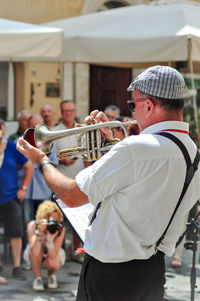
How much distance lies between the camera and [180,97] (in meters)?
2.54

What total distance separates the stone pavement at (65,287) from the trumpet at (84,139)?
112 inches

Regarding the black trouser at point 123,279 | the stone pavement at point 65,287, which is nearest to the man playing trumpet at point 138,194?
the black trouser at point 123,279

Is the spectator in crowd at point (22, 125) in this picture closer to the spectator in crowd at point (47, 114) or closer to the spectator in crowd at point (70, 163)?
the spectator in crowd at point (47, 114)

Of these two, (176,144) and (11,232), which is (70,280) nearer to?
(11,232)

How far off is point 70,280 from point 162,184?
3809 millimetres

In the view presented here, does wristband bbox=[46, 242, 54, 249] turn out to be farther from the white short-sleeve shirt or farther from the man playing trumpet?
the white short-sleeve shirt

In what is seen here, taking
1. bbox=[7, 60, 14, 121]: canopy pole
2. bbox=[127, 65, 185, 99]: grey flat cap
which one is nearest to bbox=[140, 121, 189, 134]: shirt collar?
bbox=[127, 65, 185, 99]: grey flat cap

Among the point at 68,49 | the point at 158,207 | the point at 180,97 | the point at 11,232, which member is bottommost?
the point at 11,232

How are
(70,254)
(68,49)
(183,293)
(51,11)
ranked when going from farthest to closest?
1. (51,11)
2. (68,49)
3. (70,254)
4. (183,293)

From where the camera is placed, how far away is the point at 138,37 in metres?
7.56

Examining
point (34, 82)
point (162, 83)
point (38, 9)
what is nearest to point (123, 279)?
point (162, 83)

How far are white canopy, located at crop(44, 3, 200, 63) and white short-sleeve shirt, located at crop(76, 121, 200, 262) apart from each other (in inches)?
193

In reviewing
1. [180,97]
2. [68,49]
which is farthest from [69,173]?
[180,97]

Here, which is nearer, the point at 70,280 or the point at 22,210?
the point at 70,280
